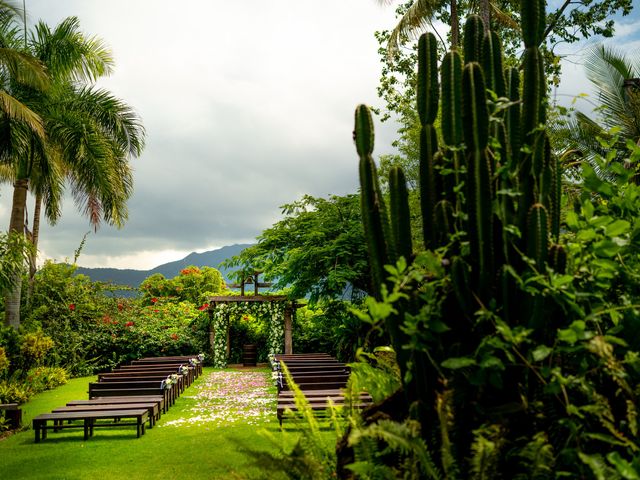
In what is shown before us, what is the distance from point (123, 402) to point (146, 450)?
1852 millimetres

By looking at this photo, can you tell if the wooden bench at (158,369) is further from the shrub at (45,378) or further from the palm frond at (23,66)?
the palm frond at (23,66)

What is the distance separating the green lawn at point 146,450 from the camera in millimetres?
6434

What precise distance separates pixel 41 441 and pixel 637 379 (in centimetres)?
882

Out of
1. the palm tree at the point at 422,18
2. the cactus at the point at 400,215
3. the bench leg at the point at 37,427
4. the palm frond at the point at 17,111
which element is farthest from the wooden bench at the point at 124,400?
the palm tree at the point at 422,18

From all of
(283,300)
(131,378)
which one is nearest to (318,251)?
(283,300)

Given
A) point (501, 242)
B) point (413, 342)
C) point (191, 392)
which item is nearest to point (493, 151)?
point (501, 242)

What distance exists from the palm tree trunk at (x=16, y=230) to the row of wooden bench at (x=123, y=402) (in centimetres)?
326

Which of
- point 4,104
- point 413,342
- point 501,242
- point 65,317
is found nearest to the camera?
point 413,342

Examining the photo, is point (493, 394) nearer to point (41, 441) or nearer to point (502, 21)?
point (41, 441)

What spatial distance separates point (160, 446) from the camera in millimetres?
7777

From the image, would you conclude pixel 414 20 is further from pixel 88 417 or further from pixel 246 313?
pixel 88 417

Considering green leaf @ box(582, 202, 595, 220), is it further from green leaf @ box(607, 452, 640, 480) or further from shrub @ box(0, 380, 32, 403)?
shrub @ box(0, 380, 32, 403)

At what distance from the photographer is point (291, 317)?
19.7 metres

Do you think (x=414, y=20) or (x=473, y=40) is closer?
(x=473, y=40)
